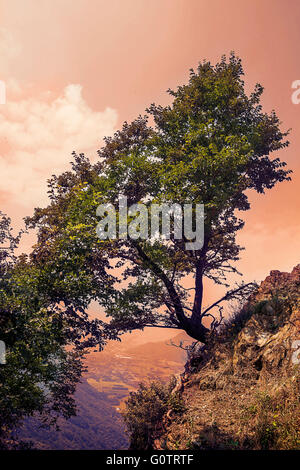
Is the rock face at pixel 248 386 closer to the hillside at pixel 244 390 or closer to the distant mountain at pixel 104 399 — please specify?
the hillside at pixel 244 390

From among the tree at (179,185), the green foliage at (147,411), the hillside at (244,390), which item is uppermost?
the tree at (179,185)

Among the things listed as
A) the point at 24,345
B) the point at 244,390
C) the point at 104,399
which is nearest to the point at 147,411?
the point at 244,390

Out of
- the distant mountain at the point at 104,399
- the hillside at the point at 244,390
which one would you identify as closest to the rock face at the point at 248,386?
the hillside at the point at 244,390

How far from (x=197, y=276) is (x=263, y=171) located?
306 inches

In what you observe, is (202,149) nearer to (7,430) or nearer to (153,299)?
(153,299)

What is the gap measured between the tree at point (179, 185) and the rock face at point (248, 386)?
2.05 meters

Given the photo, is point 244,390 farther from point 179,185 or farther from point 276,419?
point 179,185

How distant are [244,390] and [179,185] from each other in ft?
27.7

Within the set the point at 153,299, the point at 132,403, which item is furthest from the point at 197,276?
the point at 132,403

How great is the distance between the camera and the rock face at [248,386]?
215 inches

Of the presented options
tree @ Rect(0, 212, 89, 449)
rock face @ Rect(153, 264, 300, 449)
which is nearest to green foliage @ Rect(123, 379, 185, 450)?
rock face @ Rect(153, 264, 300, 449)

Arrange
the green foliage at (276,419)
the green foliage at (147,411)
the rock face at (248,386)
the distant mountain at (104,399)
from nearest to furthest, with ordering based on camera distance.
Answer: the green foliage at (276,419)
the rock face at (248,386)
the green foliage at (147,411)
the distant mountain at (104,399)

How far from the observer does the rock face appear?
545 cm
